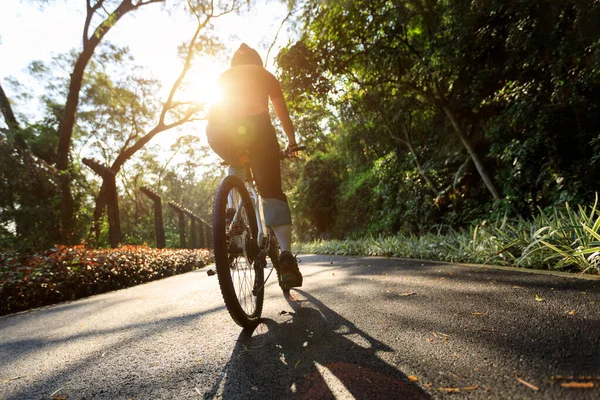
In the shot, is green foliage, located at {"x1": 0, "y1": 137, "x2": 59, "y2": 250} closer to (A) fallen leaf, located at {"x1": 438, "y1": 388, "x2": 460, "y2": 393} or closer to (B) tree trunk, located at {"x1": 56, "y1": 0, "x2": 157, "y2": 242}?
Answer: (B) tree trunk, located at {"x1": 56, "y1": 0, "x2": 157, "y2": 242}

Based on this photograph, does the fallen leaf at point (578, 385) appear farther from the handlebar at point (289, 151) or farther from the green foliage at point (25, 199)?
the green foliage at point (25, 199)

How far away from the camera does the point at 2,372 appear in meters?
1.90

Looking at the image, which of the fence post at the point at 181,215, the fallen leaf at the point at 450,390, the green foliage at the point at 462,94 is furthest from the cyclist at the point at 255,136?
the fence post at the point at 181,215

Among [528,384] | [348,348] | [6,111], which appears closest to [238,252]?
[348,348]

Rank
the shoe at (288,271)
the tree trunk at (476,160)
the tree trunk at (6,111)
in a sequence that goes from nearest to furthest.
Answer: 1. the shoe at (288,271)
2. the tree trunk at (476,160)
3. the tree trunk at (6,111)

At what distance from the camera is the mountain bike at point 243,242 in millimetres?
1935

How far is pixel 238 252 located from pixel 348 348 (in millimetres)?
902

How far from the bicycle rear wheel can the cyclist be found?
14cm

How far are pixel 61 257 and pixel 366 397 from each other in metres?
5.61

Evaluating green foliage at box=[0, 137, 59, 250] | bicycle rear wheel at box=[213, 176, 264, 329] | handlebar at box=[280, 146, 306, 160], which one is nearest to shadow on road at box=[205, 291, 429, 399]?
bicycle rear wheel at box=[213, 176, 264, 329]

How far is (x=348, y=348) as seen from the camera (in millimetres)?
1694

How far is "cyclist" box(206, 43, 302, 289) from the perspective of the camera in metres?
2.37

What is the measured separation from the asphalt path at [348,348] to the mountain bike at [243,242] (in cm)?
18

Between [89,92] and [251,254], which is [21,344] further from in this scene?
[89,92]
